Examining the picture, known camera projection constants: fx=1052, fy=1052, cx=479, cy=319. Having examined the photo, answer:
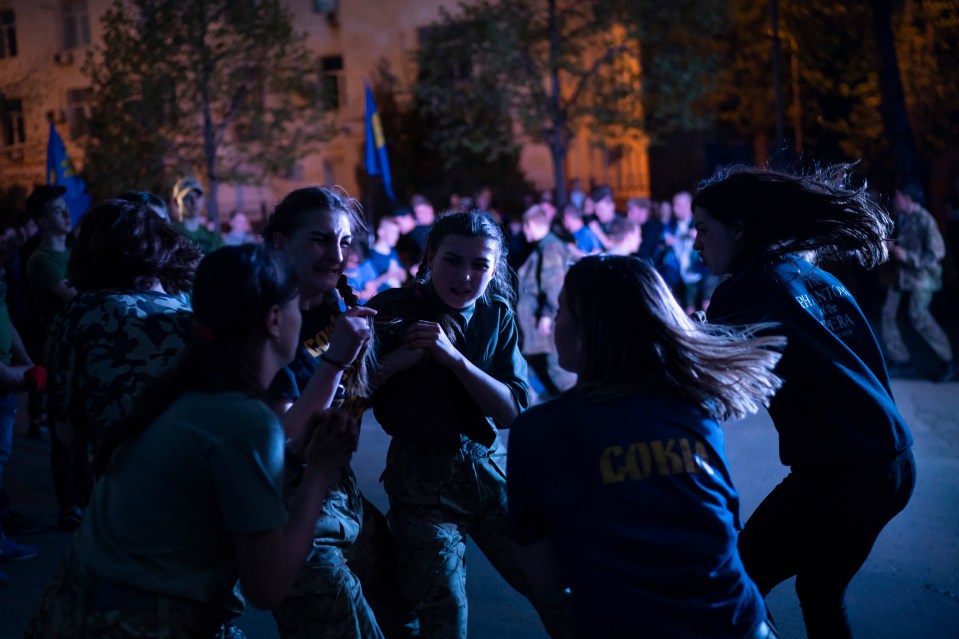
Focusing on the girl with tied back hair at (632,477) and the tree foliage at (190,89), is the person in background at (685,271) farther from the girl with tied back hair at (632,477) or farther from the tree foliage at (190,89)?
the tree foliage at (190,89)

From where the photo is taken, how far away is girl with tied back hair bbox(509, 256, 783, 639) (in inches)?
87.4

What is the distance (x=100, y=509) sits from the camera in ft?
7.38

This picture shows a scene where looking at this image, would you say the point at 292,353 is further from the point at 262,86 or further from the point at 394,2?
the point at 394,2

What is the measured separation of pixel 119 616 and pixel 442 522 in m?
1.50

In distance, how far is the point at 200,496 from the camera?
215 cm

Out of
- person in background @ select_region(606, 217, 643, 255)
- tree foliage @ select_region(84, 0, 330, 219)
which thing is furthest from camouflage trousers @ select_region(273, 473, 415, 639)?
tree foliage @ select_region(84, 0, 330, 219)

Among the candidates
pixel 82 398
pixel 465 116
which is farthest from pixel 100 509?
pixel 465 116

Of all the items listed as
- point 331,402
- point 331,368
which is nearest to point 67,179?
point 331,402

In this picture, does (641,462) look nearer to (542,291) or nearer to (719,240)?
(719,240)

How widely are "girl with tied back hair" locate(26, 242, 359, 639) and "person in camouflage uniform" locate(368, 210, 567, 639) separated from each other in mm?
1174

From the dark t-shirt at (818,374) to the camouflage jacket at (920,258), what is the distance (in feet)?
26.8

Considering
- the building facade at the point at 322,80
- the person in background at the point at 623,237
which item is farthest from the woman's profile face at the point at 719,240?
the building facade at the point at 322,80

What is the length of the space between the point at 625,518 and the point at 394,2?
29.6 m

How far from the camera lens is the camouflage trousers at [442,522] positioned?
11.4ft
